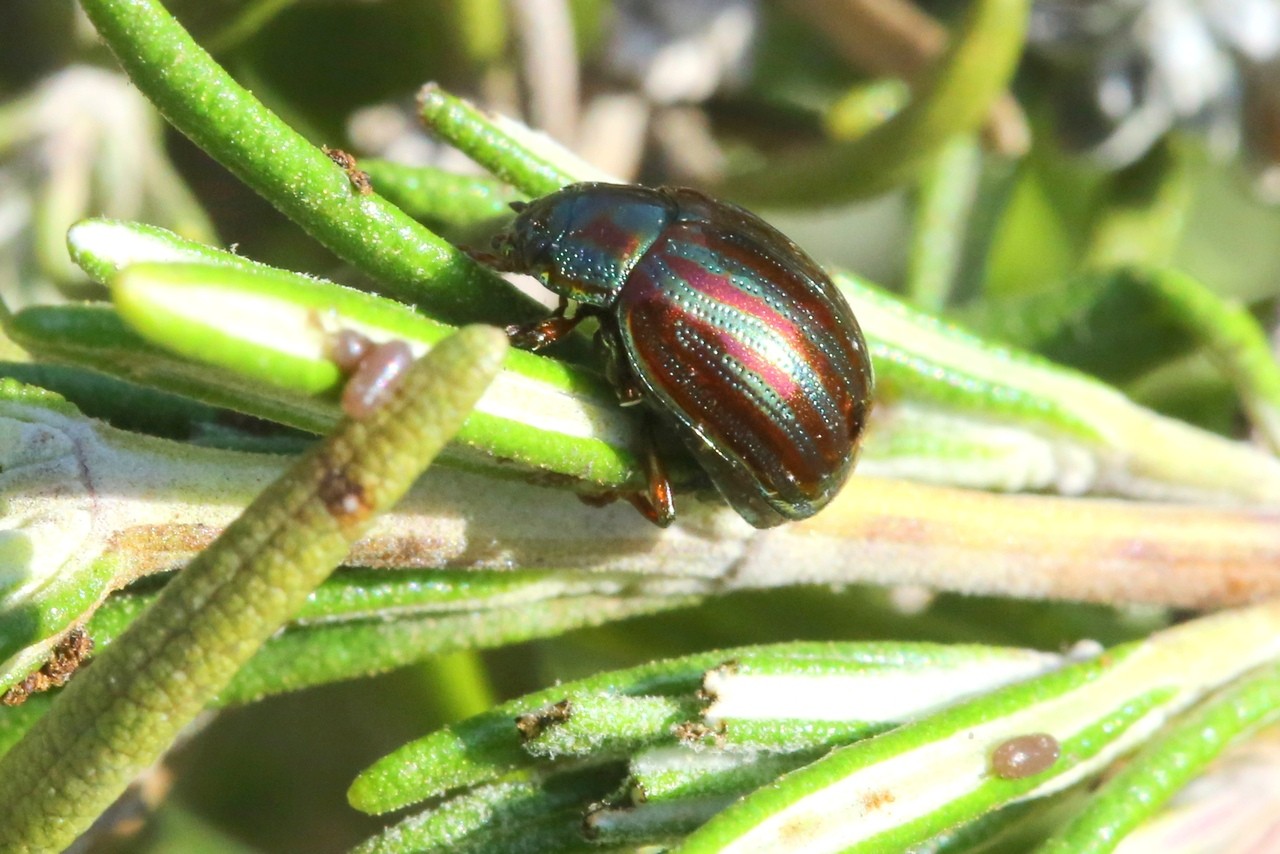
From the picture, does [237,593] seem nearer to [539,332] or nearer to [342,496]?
[342,496]

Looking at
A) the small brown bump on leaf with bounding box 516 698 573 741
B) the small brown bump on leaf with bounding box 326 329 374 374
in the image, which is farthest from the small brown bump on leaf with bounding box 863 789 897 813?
the small brown bump on leaf with bounding box 326 329 374 374

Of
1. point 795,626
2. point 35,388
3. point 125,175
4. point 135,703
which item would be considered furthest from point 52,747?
point 125,175

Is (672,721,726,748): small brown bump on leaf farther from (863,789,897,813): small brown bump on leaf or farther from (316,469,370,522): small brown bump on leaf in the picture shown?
(316,469,370,522): small brown bump on leaf

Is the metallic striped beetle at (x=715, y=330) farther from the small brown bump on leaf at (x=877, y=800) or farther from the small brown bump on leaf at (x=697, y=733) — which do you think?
the small brown bump on leaf at (x=877, y=800)

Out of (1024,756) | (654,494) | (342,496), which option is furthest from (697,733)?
(342,496)

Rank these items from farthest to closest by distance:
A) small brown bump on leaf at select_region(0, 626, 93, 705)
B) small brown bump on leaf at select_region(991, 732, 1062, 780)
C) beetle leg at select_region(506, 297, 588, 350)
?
1. beetle leg at select_region(506, 297, 588, 350)
2. small brown bump on leaf at select_region(991, 732, 1062, 780)
3. small brown bump on leaf at select_region(0, 626, 93, 705)

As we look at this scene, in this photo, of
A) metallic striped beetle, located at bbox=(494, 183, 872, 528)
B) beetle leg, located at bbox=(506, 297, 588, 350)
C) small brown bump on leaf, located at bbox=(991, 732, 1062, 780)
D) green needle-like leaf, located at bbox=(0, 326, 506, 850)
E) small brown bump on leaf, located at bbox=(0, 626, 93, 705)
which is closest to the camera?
green needle-like leaf, located at bbox=(0, 326, 506, 850)

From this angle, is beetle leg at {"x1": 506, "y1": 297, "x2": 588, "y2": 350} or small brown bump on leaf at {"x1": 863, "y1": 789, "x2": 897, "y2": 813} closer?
small brown bump on leaf at {"x1": 863, "y1": 789, "x2": 897, "y2": 813}

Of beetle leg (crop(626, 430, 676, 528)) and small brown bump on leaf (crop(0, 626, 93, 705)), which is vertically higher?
beetle leg (crop(626, 430, 676, 528))

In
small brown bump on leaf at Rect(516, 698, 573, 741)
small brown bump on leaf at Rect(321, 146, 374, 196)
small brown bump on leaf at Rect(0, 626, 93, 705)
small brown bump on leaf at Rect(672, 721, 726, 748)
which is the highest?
small brown bump on leaf at Rect(321, 146, 374, 196)
